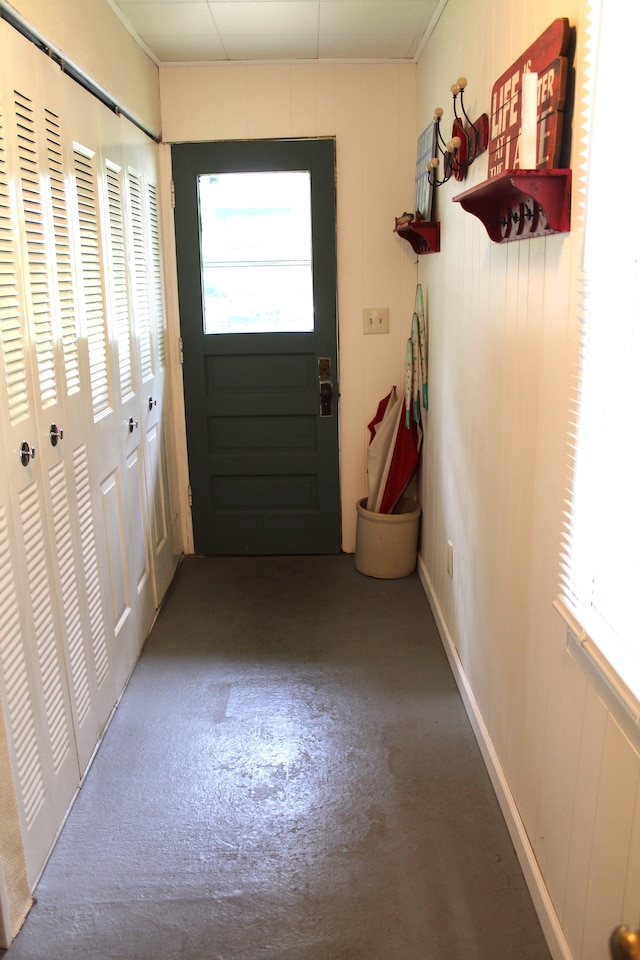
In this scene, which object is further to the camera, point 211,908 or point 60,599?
point 60,599

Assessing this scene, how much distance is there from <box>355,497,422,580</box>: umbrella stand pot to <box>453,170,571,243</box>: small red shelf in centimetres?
173

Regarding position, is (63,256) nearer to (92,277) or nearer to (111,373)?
(92,277)

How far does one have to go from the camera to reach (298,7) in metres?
2.68

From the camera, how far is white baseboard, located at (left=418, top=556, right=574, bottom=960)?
1564 millimetres

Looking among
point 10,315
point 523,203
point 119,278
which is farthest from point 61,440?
point 523,203

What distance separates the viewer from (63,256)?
2.09 metres

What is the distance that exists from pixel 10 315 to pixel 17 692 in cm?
86

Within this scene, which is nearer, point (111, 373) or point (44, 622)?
point (44, 622)

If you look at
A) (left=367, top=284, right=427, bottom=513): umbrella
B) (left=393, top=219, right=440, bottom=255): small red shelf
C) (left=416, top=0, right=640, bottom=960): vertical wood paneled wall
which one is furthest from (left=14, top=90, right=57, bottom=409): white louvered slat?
(left=367, top=284, right=427, bottom=513): umbrella

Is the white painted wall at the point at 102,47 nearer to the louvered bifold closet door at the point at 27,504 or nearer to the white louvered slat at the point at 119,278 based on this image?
the louvered bifold closet door at the point at 27,504

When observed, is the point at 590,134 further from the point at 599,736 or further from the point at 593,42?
the point at 599,736

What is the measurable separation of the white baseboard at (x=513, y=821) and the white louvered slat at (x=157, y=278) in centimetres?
177

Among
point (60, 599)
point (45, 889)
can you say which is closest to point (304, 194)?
point (60, 599)

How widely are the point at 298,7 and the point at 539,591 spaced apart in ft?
7.42
